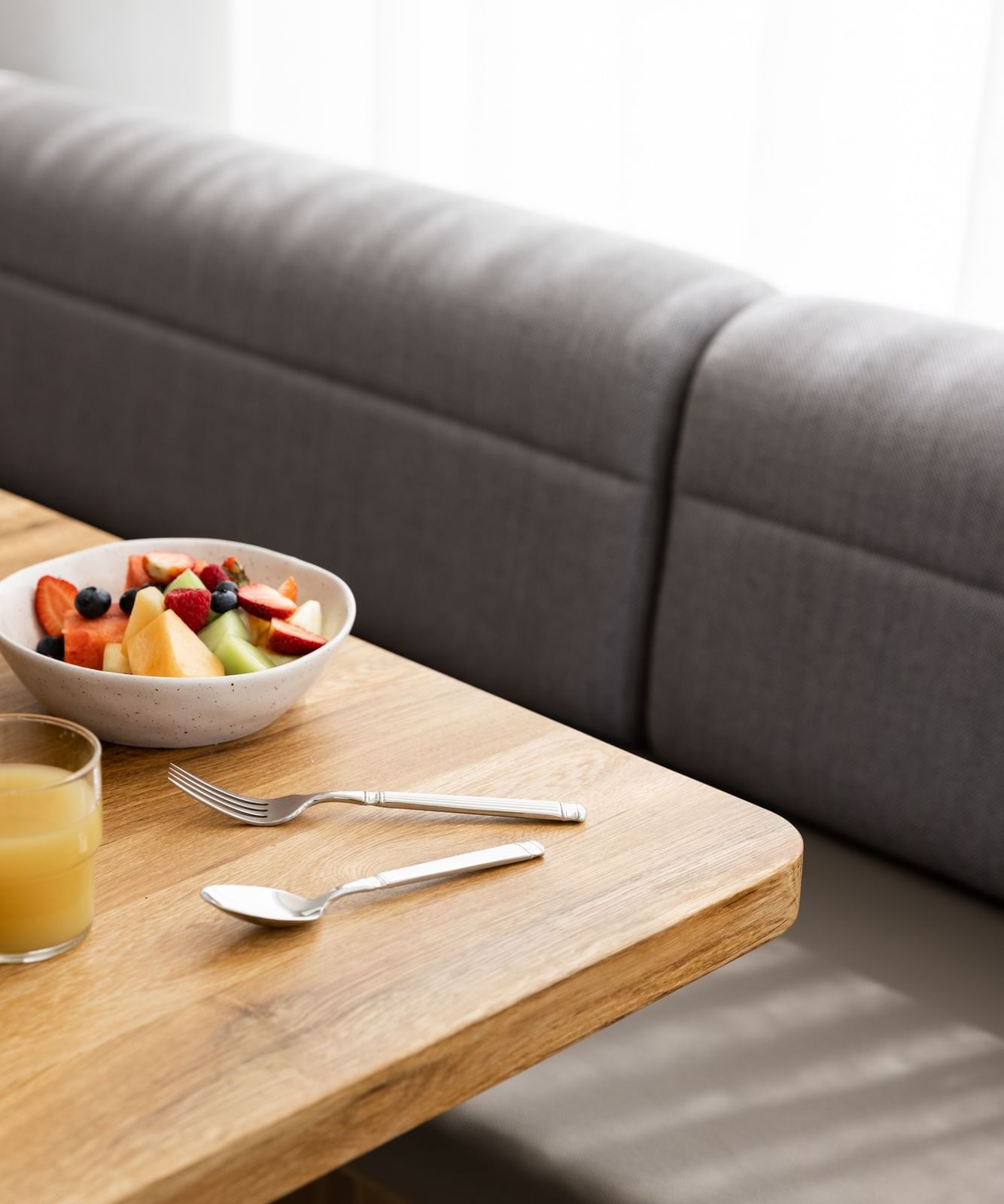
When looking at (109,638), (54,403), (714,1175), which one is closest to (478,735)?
(109,638)

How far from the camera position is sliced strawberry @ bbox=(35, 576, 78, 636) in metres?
1.03

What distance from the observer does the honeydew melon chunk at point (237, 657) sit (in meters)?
0.97

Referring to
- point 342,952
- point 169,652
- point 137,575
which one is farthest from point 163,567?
point 342,952

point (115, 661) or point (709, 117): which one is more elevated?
point (709, 117)

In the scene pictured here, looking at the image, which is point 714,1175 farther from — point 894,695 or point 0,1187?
point 0,1187

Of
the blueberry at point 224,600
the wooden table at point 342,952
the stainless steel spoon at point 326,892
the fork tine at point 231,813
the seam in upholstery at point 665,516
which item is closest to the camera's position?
the wooden table at point 342,952

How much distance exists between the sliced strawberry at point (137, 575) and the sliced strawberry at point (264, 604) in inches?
3.1

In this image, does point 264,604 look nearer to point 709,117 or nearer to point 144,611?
point 144,611

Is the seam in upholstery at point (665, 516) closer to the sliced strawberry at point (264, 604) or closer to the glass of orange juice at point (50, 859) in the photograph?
the sliced strawberry at point (264, 604)

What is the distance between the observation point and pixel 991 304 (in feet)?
5.56

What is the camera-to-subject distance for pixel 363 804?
92 cm

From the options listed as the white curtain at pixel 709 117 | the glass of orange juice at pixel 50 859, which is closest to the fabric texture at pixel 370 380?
the white curtain at pixel 709 117

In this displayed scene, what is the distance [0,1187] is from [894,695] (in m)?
0.96

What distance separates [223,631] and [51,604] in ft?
0.43
